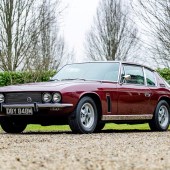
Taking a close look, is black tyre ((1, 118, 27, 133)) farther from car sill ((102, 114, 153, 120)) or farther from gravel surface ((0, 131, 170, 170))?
gravel surface ((0, 131, 170, 170))

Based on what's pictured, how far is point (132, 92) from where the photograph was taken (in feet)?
37.9

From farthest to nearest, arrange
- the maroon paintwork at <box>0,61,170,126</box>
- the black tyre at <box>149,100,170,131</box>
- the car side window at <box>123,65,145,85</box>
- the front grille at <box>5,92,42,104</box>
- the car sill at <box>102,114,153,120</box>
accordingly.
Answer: the black tyre at <box>149,100,170,131</box>, the car side window at <box>123,65,145,85</box>, the car sill at <box>102,114,153,120</box>, the front grille at <box>5,92,42,104</box>, the maroon paintwork at <box>0,61,170,126</box>

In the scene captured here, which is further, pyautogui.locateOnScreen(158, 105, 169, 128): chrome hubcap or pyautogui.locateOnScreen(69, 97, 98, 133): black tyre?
pyautogui.locateOnScreen(158, 105, 169, 128): chrome hubcap

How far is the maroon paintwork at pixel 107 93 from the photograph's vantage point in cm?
1016

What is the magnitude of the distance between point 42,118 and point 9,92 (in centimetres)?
79

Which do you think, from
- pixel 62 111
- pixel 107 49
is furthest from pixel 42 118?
pixel 107 49

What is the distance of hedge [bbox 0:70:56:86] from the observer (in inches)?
970

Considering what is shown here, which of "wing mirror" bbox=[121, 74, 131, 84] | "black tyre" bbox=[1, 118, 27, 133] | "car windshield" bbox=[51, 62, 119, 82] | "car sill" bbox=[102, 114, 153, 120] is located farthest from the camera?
"wing mirror" bbox=[121, 74, 131, 84]

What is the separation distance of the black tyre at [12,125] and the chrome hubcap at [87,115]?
1475mm

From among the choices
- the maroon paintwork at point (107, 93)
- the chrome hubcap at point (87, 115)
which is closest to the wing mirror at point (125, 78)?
the maroon paintwork at point (107, 93)

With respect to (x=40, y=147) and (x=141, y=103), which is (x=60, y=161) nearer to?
(x=40, y=147)

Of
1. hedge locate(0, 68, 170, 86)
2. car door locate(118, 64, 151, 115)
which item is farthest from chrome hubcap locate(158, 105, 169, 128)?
hedge locate(0, 68, 170, 86)

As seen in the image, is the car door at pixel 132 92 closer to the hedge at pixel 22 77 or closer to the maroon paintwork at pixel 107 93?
the maroon paintwork at pixel 107 93

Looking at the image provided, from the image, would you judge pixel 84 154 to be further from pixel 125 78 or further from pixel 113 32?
pixel 113 32
